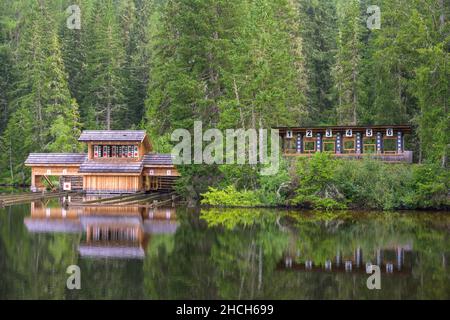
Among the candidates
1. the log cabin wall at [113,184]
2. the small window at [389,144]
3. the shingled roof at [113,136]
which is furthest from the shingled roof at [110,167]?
the small window at [389,144]

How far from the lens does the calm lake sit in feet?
45.4

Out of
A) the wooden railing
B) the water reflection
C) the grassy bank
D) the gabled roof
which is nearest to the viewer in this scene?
the water reflection

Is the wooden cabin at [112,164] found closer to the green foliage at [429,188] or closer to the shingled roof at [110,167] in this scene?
the shingled roof at [110,167]

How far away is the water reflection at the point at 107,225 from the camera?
19703mm

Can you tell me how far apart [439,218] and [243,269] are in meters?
16.3

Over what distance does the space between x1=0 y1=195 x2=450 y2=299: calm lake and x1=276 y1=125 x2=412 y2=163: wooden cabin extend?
923 centimetres

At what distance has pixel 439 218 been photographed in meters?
28.5

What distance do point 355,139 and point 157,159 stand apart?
16.1 meters

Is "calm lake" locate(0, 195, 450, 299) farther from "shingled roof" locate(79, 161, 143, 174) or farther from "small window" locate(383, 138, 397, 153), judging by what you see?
"shingled roof" locate(79, 161, 143, 174)

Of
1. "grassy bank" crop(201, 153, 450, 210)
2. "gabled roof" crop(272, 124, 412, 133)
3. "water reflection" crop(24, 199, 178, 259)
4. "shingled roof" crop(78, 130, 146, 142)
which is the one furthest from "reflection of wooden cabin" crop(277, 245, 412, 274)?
"shingled roof" crop(78, 130, 146, 142)

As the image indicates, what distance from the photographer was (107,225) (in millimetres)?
25453

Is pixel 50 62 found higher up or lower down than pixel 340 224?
higher up

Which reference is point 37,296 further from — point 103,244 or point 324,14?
point 324,14
